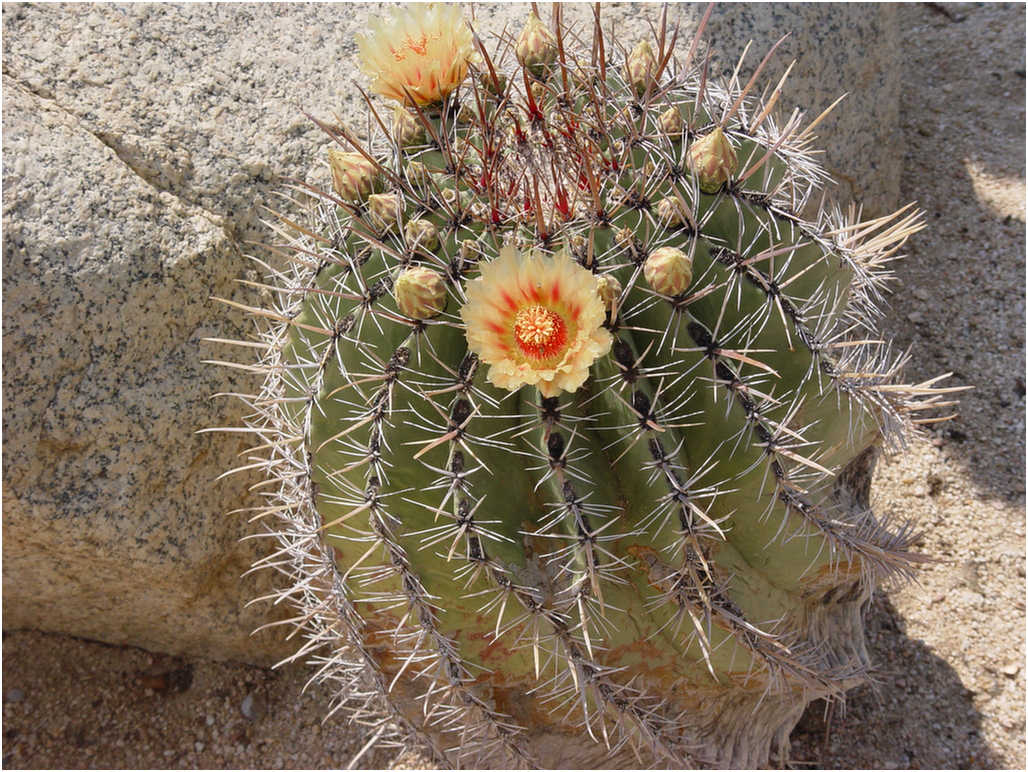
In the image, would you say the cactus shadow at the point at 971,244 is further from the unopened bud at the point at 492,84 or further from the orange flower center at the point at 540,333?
the orange flower center at the point at 540,333

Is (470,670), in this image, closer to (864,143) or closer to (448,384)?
(448,384)

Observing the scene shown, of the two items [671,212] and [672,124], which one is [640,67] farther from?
[671,212]

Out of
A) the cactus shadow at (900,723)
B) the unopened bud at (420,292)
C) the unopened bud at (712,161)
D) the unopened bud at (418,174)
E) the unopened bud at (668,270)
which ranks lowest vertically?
the cactus shadow at (900,723)

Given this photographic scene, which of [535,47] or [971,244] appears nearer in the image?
[535,47]

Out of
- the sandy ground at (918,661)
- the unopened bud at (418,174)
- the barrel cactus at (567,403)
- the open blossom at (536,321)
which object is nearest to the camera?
the open blossom at (536,321)

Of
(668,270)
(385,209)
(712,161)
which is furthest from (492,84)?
(668,270)

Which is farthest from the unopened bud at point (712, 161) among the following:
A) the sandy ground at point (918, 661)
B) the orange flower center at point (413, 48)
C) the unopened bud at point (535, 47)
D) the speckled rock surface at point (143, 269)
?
the sandy ground at point (918, 661)

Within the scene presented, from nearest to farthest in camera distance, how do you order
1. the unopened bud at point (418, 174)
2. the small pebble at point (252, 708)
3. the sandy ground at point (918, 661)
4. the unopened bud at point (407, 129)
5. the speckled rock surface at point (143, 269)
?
1. the unopened bud at point (418, 174)
2. the unopened bud at point (407, 129)
3. the speckled rock surface at point (143, 269)
4. the sandy ground at point (918, 661)
5. the small pebble at point (252, 708)
